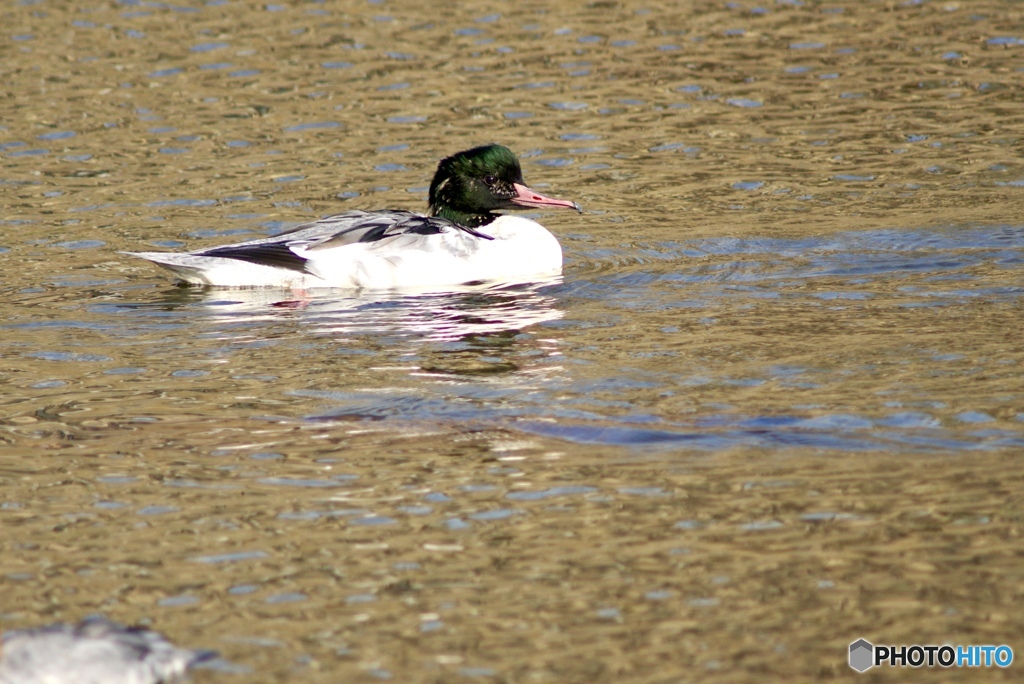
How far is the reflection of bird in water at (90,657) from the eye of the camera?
4523 millimetres

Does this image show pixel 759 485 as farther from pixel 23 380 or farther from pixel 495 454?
pixel 23 380

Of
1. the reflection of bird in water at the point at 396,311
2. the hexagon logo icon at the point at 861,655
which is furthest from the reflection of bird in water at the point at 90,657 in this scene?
the reflection of bird in water at the point at 396,311

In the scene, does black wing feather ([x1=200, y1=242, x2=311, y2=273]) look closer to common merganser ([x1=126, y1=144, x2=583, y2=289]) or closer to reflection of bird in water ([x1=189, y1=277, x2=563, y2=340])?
common merganser ([x1=126, y1=144, x2=583, y2=289])

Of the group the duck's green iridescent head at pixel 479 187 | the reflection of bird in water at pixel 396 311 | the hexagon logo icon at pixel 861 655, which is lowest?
the hexagon logo icon at pixel 861 655

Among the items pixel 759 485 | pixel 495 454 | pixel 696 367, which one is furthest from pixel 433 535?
pixel 696 367

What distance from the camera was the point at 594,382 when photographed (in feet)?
24.2

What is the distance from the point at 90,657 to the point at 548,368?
3651 millimetres

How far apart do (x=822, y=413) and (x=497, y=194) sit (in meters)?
4.79

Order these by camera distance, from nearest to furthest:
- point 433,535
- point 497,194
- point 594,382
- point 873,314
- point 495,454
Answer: point 433,535, point 495,454, point 594,382, point 873,314, point 497,194

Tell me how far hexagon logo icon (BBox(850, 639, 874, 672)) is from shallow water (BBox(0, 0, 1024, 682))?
0.24ft

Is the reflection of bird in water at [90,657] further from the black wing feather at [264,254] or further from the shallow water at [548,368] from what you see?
the black wing feather at [264,254]

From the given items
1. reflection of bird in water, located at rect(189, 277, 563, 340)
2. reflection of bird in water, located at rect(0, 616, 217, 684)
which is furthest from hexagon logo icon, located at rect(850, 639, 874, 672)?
reflection of bird in water, located at rect(189, 277, 563, 340)

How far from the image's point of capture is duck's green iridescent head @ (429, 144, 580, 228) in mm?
10797

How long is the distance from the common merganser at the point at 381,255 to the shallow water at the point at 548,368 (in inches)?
9.3
